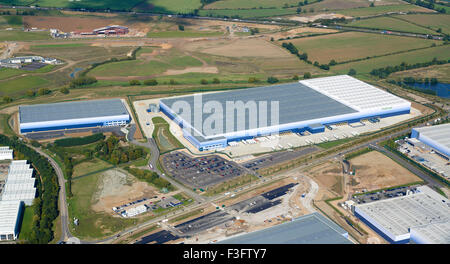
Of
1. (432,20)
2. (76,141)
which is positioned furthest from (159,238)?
(432,20)

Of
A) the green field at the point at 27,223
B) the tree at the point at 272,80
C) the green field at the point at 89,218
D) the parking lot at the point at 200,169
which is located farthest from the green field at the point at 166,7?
the green field at the point at 27,223

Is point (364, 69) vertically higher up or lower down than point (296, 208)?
higher up

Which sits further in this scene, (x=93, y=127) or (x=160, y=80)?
(x=160, y=80)

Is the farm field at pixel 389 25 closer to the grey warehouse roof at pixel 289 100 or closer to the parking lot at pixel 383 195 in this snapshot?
the grey warehouse roof at pixel 289 100

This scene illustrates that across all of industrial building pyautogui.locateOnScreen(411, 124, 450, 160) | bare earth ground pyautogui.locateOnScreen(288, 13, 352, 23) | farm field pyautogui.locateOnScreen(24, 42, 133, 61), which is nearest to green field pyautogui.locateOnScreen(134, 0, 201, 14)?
bare earth ground pyautogui.locateOnScreen(288, 13, 352, 23)

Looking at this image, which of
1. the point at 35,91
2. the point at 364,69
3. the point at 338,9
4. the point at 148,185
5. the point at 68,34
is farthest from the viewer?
the point at 338,9

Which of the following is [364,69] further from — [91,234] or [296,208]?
[91,234]

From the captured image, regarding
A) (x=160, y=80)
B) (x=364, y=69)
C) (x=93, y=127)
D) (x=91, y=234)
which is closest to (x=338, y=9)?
(x=364, y=69)
